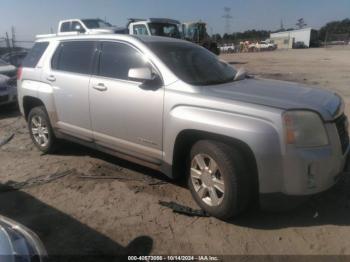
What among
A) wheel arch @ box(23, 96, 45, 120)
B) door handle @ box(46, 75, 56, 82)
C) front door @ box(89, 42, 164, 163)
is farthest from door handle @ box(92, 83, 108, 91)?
wheel arch @ box(23, 96, 45, 120)

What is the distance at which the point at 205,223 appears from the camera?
3.79 metres

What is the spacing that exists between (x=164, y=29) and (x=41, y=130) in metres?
15.4

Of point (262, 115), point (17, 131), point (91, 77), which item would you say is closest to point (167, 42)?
point (91, 77)

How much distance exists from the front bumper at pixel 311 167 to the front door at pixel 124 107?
4.70ft

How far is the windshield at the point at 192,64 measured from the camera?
4246 mm

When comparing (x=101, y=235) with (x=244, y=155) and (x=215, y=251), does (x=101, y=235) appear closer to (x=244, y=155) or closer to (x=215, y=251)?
(x=215, y=251)

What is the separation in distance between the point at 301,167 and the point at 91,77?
9.43 ft

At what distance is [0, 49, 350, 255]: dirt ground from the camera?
3391 millimetres

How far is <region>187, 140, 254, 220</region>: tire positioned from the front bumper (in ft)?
1.23

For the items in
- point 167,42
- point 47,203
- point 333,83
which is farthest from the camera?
point 333,83

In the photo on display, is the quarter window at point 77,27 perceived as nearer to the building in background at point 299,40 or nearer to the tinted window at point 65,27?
the tinted window at point 65,27

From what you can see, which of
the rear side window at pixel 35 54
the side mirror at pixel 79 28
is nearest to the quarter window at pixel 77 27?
the side mirror at pixel 79 28

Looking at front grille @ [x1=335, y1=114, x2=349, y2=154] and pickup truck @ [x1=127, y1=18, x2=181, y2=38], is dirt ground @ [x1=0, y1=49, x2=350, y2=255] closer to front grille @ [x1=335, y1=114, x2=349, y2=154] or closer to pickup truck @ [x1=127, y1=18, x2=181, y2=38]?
front grille @ [x1=335, y1=114, x2=349, y2=154]

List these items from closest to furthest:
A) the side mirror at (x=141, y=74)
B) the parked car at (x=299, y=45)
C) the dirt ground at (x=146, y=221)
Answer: the dirt ground at (x=146, y=221)
the side mirror at (x=141, y=74)
the parked car at (x=299, y=45)
